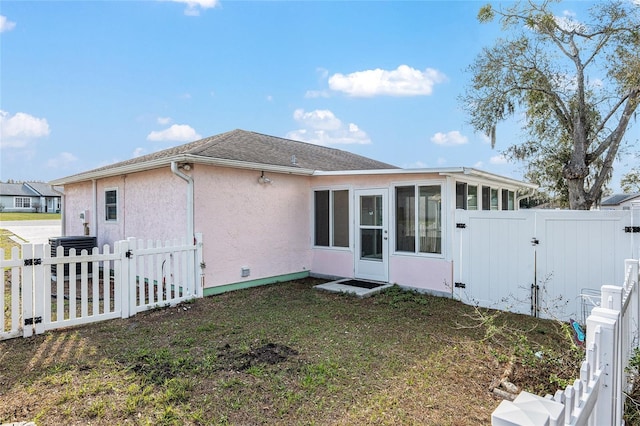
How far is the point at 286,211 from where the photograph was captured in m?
8.88

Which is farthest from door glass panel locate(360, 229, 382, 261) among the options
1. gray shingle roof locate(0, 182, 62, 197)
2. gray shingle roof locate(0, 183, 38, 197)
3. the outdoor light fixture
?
gray shingle roof locate(0, 183, 38, 197)

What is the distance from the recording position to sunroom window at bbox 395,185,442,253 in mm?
7371

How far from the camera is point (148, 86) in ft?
41.7

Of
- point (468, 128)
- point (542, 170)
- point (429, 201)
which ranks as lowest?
point (429, 201)

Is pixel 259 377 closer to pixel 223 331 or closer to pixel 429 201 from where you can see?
pixel 223 331

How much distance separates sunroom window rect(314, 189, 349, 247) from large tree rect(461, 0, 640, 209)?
841cm

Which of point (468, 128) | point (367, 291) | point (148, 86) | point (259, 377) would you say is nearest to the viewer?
point (259, 377)

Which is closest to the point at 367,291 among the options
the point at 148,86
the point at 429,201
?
the point at 429,201

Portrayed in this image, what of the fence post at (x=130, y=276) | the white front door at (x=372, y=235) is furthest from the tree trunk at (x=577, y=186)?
the fence post at (x=130, y=276)

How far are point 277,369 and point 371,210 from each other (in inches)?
203

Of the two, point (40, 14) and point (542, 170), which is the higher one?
point (40, 14)

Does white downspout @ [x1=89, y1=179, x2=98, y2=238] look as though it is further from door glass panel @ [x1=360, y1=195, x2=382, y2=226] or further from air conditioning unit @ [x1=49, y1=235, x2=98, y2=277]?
door glass panel @ [x1=360, y1=195, x2=382, y2=226]

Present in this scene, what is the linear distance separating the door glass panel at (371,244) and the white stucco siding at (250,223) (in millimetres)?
1626

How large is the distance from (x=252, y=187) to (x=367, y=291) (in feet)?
11.5
